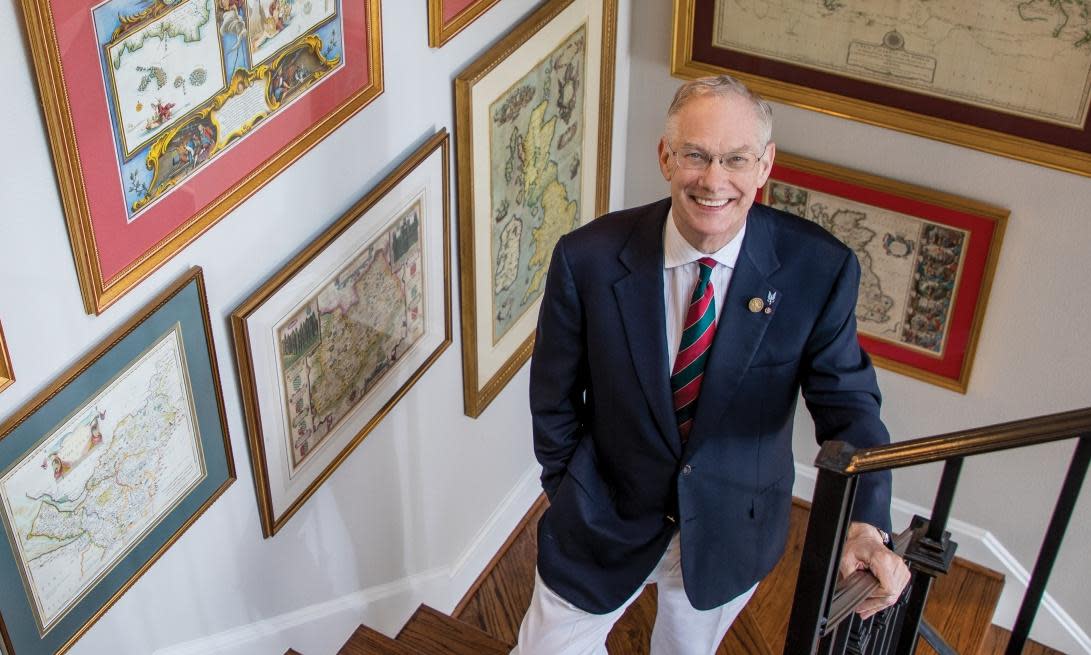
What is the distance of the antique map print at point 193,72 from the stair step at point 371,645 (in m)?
1.55

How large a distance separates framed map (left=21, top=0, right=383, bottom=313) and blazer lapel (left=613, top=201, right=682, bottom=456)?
2.31 feet

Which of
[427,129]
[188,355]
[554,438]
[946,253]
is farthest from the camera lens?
[946,253]

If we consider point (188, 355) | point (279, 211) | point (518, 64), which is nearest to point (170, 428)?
point (188, 355)

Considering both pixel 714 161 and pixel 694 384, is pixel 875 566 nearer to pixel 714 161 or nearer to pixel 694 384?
pixel 694 384

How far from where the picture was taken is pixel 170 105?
2160mm

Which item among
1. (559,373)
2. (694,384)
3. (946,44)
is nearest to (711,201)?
(694,384)

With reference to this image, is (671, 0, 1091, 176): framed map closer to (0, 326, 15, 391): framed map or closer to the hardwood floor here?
the hardwood floor

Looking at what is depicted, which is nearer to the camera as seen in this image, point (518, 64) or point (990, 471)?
point (518, 64)

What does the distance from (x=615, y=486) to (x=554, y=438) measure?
0.17m

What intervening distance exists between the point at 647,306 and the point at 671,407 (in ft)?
0.69

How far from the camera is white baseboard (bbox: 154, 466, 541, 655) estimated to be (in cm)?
293

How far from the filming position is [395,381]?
3.22m

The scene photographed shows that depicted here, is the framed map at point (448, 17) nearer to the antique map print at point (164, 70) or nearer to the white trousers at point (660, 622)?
the antique map print at point (164, 70)

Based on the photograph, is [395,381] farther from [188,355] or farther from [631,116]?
[631,116]
